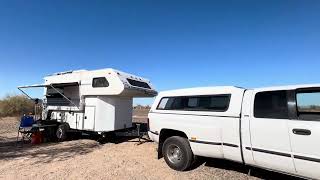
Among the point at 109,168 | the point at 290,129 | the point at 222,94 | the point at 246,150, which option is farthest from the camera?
the point at 109,168

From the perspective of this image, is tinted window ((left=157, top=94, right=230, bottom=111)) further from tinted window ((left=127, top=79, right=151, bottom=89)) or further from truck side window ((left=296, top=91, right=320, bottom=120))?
tinted window ((left=127, top=79, right=151, bottom=89))

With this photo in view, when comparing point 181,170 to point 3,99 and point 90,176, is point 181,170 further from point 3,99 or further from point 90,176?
point 3,99

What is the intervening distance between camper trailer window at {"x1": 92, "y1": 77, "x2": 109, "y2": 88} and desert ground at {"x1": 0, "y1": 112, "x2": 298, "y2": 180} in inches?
101

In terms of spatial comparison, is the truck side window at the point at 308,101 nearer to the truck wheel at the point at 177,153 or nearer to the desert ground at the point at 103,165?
the desert ground at the point at 103,165

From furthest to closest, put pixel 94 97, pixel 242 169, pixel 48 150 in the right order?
pixel 94 97 → pixel 48 150 → pixel 242 169

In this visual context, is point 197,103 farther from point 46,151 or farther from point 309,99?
point 46,151

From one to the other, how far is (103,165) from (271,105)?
15.9 ft

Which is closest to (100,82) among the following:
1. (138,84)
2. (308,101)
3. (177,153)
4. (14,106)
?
(138,84)

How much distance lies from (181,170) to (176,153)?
48cm

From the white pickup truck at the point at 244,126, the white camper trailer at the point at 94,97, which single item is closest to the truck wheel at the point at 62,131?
the white camper trailer at the point at 94,97

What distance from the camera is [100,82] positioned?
12008 mm

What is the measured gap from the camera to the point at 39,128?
13.1 m

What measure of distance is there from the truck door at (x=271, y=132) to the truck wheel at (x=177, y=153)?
174cm

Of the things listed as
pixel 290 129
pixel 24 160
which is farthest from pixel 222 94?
pixel 24 160
